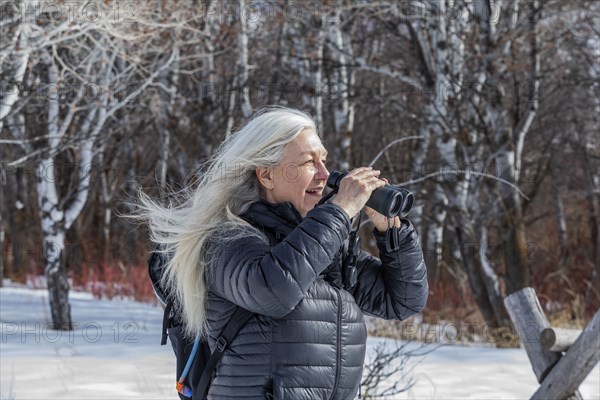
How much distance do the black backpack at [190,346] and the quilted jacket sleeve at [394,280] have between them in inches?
18.2

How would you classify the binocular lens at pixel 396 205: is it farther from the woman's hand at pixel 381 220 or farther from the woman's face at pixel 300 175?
the woman's face at pixel 300 175

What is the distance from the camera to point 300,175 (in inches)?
97.6

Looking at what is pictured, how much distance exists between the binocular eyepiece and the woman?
0.11 ft

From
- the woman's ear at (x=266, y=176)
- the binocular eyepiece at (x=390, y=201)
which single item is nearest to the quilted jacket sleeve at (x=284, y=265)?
the binocular eyepiece at (x=390, y=201)

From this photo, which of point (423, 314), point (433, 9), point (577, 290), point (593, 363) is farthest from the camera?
point (577, 290)

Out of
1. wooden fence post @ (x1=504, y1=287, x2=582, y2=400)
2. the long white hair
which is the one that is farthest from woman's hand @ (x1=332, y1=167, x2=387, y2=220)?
wooden fence post @ (x1=504, y1=287, x2=582, y2=400)

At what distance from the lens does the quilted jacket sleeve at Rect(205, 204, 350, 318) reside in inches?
85.7

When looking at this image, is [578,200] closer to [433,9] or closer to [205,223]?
[433,9]

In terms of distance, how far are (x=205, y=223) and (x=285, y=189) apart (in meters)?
0.24

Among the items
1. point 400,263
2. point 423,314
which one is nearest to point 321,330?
point 400,263

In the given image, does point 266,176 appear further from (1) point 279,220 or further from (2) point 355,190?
(2) point 355,190

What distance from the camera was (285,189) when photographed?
8.18 ft

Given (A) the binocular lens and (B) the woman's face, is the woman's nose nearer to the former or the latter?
(B) the woman's face

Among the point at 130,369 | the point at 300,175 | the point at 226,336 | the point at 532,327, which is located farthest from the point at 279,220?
the point at 130,369
